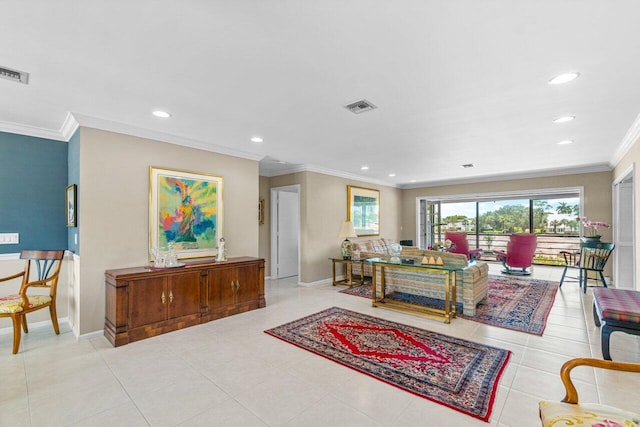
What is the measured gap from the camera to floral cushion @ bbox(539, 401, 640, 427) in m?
1.25

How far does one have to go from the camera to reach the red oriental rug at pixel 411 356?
2211 millimetres

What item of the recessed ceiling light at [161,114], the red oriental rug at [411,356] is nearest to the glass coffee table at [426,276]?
the red oriental rug at [411,356]

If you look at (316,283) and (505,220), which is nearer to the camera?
(316,283)

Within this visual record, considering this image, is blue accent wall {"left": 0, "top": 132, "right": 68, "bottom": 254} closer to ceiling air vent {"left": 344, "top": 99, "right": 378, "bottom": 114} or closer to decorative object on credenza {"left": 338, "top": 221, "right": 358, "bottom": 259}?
ceiling air vent {"left": 344, "top": 99, "right": 378, "bottom": 114}

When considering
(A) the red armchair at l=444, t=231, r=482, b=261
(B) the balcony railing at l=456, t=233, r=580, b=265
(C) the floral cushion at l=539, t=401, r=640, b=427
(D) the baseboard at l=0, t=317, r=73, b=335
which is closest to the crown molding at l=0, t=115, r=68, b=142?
(D) the baseboard at l=0, t=317, r=73, b=335

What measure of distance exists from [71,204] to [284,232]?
401 centimetres

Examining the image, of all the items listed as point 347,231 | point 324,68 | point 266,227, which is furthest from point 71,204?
point 347,231

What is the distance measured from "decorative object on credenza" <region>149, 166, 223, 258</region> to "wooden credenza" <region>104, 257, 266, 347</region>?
270 millimetres

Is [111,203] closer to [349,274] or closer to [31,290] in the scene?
Answer: [31,290]

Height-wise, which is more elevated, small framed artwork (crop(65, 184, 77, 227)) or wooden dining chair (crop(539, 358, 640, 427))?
small framed artwork (crop(65, 184, 77, 227))

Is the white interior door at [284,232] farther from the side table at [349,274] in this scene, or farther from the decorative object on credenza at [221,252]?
the decorative object on credenza at [221,252]

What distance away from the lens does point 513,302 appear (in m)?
4.58

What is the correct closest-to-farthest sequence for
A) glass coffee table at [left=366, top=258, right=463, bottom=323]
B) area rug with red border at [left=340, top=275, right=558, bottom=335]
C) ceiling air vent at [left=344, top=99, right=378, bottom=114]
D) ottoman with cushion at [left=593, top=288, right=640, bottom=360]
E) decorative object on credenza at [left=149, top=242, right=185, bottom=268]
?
ottoman with cushion at [left=593, top=288, right=640, bottom=360]
ceiling air vent at [left=344, top=99, right=378, bottom=114]
decorative object on credenza at [left=149, top=242, right=185, bottom=268]
area rug with red border at [left=340, top=275, right=558, bottom=335]
glass coffee table at [left=366, top=258, right=463, bottom=323]

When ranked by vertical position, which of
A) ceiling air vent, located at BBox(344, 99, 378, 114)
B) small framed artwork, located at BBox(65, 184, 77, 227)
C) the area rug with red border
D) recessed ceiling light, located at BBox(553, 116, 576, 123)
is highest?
recessed ceiling light, located at BBox(553, 116, 576, 123)
